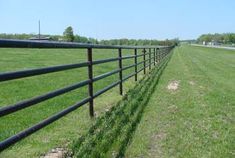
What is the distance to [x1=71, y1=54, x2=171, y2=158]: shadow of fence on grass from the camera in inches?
183

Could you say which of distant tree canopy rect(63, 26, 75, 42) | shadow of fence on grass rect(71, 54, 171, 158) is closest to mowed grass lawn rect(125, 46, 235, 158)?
shadow of fence on grass rect(71, 54, 171, 158)

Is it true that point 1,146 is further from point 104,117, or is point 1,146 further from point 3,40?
point 104,117

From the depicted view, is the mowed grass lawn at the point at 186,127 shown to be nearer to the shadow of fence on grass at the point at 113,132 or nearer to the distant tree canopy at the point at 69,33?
the shadow of fence on grass at the point at 113,132

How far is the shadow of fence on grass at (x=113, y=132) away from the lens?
466cm

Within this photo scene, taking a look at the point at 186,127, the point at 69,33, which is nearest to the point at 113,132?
the point at 186,127

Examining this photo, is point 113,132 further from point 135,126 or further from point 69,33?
point 69,33

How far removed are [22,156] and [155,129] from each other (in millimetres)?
2332

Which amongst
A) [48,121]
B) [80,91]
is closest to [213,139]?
[48,121]

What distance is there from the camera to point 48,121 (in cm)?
436

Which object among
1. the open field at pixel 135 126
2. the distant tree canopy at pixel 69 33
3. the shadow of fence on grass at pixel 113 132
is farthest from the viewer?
the distant tree canopy at pixel 69 33

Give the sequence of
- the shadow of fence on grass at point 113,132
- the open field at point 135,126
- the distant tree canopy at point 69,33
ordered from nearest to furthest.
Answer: the shadow of fence on grass at point 113,132, the open field at point 135,126, the distant tree canopy at point 69,33

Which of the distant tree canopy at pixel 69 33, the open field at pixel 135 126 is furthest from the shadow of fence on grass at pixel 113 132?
the distant tree canopy at pixel 69 33

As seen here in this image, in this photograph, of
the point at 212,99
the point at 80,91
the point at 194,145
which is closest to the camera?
the point at 194,145

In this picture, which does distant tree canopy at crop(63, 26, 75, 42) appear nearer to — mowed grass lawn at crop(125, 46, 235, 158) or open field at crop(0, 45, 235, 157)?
open field at crop(0, 45, 235, 157)
